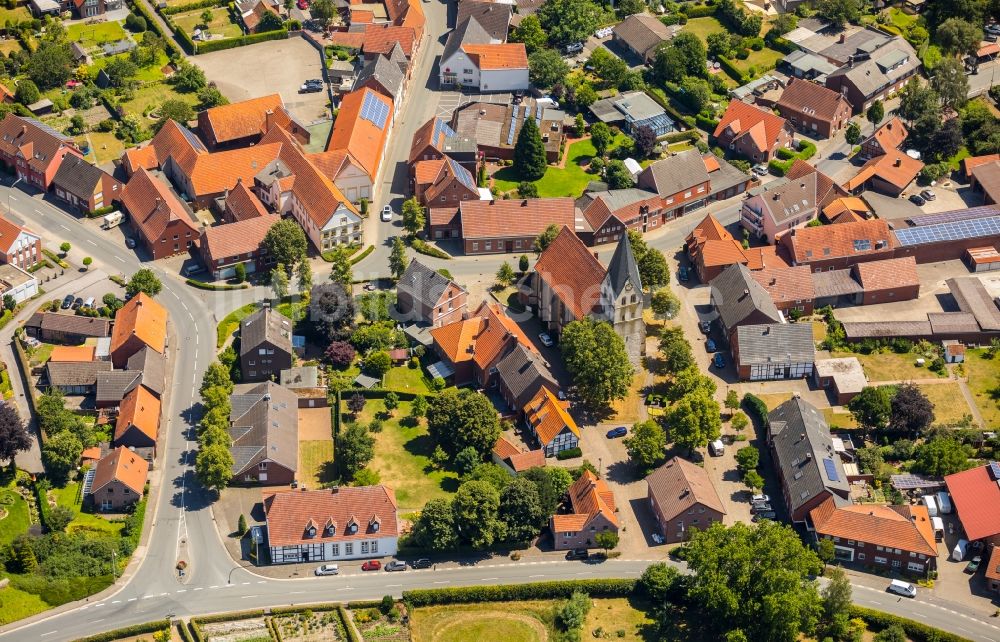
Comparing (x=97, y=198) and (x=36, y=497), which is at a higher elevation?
(x=97, y=198)

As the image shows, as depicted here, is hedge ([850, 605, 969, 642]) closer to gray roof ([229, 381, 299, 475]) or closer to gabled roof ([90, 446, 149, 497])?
gray roof ([229, 381, 299, 475])

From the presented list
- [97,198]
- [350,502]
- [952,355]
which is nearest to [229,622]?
[350,502]

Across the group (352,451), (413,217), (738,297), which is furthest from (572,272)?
(352,451)

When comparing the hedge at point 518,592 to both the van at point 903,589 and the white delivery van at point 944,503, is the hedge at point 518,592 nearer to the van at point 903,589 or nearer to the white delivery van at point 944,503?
the van at point 903,589

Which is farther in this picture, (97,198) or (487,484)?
(97,198)

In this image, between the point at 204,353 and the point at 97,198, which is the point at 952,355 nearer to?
the point at 204,353

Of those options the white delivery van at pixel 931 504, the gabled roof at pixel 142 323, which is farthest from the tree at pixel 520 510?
the gabled roof at pixel 142 323

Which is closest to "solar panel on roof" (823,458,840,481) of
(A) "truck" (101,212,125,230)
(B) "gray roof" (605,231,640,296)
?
(B) "gray roof" (605,231,640,296)
